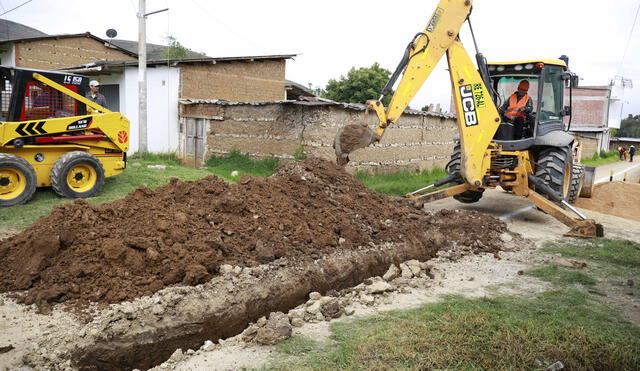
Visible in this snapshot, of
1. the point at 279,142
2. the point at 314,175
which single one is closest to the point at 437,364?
the point at 314,175

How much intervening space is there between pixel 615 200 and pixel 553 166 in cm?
526

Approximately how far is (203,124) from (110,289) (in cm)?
1198

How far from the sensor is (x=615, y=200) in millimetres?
12766

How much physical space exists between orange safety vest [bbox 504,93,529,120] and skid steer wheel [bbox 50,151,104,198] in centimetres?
793

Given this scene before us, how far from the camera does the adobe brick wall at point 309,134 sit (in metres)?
13.3

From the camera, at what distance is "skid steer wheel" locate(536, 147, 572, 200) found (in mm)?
8828

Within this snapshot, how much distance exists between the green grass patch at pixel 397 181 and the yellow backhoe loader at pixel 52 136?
247 inches

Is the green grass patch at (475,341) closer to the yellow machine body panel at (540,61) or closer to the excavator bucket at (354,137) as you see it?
the excavator bucket at (354,137)

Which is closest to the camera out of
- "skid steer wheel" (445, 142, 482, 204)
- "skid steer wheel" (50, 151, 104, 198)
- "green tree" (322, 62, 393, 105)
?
"skid steer wheel" (50, 151, 104, 198)

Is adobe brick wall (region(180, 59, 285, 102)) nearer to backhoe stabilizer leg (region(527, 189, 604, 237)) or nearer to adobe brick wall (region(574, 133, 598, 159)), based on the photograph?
backhoe stabilizer leg (region(527, 189, 604, 237))

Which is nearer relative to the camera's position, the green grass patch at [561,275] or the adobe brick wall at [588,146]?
the green grass patch at [561,275]

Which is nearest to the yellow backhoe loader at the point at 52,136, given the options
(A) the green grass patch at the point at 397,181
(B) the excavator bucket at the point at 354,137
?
(B) the excavator bucket at the point at 354,137

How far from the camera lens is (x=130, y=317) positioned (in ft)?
13.8

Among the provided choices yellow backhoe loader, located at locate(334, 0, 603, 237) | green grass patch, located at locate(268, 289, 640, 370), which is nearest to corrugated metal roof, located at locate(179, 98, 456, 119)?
yellow backhoe loader, located at locate(334, 0, 603, 237)
